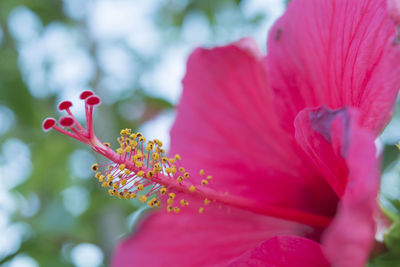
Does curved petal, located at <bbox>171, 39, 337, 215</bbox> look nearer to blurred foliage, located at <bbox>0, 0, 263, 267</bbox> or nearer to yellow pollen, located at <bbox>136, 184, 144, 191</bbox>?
yellow pollen, located at <bbox>136, 184, 144, 191</bbox>

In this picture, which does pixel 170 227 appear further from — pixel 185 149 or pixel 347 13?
pixel 347 13

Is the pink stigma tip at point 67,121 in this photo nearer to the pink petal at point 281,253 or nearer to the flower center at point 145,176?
the flower center at point 145,176

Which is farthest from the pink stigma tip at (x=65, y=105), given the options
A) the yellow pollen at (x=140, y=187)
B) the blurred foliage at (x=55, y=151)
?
the blurred foliage at (x=55, y=151)

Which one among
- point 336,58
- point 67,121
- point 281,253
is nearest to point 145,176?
point 67,121

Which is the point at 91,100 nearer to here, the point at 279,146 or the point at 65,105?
the point at 65,105

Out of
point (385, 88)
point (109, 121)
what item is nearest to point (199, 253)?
point (385, 88)

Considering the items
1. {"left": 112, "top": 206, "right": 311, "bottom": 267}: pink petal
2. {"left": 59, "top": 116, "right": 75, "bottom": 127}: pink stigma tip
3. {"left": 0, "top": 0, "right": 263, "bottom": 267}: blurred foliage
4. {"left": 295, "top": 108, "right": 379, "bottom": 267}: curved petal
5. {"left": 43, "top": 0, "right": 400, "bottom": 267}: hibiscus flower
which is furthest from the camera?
{"left": 0, "top": 0, "right": 263, "bottom": 267}: blurred foliage

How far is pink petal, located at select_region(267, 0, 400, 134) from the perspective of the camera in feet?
2.53

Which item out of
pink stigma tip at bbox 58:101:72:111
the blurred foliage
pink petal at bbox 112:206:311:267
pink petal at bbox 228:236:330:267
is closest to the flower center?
pink stigma tip at bbox 58:101:72:111

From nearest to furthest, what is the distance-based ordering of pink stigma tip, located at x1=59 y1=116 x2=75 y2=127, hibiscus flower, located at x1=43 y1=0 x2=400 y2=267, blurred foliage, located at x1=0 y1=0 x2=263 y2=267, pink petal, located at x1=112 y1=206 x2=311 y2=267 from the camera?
hibiscus flower, located at x1=43 y1=0 x2=400 y2=267, pink stigma tip, located at x1=59 y1=116 x2=75 y2=127, pink petal, located at x1=112 y1=206 x2=311 y2=267, blurred foliage, located at x1=0 y1=0 x2=263 y2=267

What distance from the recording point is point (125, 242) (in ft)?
4.12

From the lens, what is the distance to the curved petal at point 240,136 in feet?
3.90

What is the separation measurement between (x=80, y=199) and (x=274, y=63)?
1600 millimetres

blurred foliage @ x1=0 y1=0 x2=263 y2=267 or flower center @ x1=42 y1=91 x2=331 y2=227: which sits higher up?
flower center @ x1=42 y1=91 x2=331 y2=227
